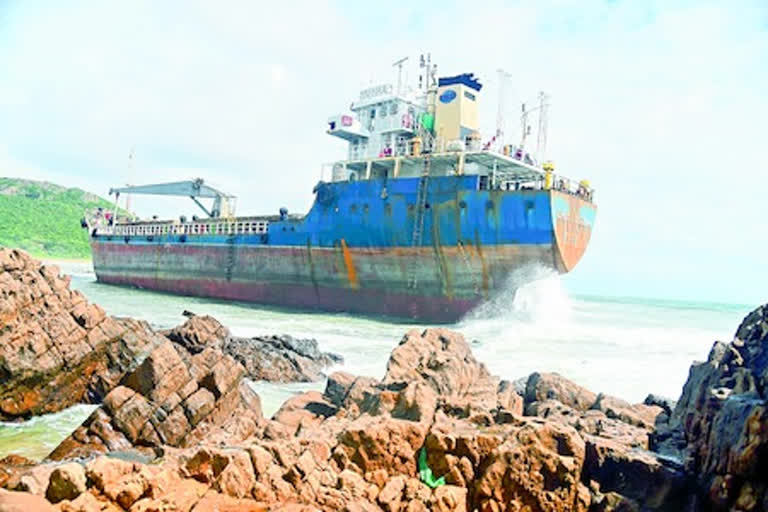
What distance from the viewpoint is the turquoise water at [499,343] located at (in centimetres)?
1109

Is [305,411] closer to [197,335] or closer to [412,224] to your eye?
[197,335]

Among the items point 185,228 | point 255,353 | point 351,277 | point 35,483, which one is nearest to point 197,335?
point 255,353

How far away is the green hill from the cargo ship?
202ft

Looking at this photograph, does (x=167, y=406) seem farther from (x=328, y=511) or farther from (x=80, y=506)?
(x=328, y=511)

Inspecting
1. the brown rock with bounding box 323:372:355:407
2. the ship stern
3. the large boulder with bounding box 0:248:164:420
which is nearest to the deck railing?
the ship stern

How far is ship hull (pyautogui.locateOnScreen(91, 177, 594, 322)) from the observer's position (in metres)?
20.8

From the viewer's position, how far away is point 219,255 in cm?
3062

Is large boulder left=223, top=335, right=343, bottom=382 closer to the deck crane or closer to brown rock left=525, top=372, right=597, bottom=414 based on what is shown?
brown rock left=525, top=372, right=597, bottom=414

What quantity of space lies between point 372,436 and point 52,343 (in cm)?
708

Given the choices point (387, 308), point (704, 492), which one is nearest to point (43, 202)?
point (387, 308)

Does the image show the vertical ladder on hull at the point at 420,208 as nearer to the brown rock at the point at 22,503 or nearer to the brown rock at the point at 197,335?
the brown rock at the point at 197,335

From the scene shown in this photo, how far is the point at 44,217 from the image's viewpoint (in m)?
104

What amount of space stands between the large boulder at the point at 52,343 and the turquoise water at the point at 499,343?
43 cm

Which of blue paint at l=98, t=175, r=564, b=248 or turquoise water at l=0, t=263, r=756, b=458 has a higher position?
blue paint at l=98, t=175, r=564, b=248
